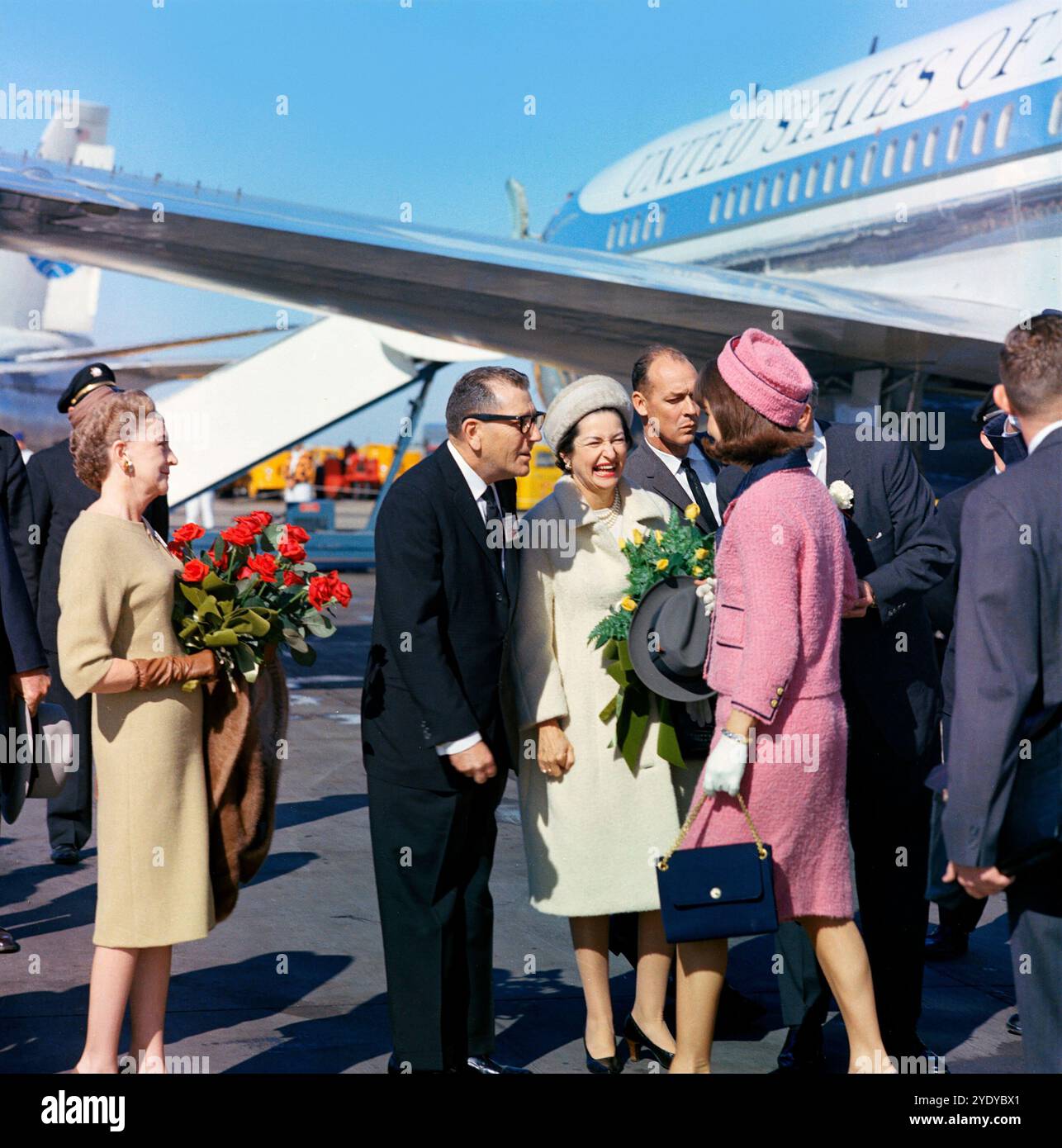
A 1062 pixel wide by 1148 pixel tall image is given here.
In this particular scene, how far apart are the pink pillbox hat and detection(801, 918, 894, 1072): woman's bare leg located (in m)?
1.28

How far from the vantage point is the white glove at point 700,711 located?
4051 mm

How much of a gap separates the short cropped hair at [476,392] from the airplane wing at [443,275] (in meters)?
7.89

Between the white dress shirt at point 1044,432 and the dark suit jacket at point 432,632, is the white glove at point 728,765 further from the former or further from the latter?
the white dress shirt at point 1044,432

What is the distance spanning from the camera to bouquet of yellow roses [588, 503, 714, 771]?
3986 millimetres

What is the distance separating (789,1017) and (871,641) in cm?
117

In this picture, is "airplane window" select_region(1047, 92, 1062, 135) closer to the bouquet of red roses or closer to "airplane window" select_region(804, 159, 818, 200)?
"airplane window" select_region(804, 159, 818, 200)

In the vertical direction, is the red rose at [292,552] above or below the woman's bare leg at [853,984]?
above

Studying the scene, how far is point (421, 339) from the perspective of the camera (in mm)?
17328

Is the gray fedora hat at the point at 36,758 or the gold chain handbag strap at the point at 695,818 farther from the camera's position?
Answer: the gray fedora hat at the point at 36,758

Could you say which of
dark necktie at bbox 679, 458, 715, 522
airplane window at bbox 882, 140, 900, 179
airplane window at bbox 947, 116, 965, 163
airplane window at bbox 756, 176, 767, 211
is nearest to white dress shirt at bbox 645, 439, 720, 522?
dark necktie at bbox 679, 458, 715, 522

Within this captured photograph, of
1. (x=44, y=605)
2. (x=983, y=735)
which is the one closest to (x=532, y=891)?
(x=983, y=735)

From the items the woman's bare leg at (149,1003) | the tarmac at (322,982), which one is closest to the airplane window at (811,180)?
the tarmac at (322,982)

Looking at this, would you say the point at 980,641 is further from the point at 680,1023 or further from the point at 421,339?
the point at 421,339

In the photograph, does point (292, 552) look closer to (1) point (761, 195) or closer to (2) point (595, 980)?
(2) point (595, 980)
